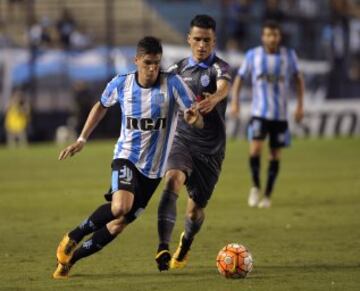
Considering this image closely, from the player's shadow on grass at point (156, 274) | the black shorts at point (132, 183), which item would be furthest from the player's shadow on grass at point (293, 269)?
the black shorts at point (132, 183)

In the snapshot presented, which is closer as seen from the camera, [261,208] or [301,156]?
[261,208]

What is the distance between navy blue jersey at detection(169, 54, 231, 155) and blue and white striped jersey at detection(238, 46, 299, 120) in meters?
5.21

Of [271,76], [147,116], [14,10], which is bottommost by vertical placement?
[14,10]

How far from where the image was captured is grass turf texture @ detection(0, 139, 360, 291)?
8781 mm

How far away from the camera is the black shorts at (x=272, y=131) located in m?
15.3

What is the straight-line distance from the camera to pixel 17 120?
117 feet

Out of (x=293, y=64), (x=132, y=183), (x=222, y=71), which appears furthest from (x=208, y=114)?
(x=293, y=64)

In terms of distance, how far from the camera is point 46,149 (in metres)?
31.0

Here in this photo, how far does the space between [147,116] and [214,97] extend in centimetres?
65

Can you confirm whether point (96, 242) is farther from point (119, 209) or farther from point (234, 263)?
point (234, 263)

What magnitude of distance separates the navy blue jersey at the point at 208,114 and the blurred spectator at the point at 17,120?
26225 mm

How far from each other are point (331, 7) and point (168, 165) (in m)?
29.8

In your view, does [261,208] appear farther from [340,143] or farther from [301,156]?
[340,143]

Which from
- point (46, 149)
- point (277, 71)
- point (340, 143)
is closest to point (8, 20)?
point (46, 149)
